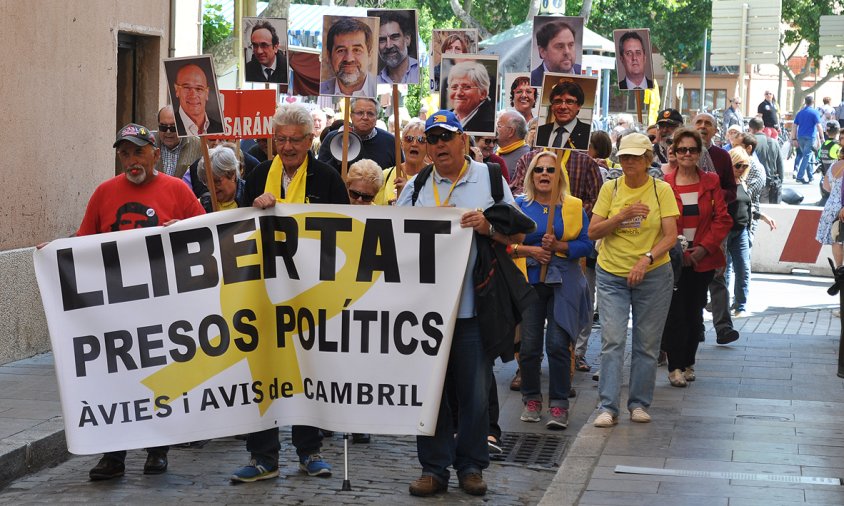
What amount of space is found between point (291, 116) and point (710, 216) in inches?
151

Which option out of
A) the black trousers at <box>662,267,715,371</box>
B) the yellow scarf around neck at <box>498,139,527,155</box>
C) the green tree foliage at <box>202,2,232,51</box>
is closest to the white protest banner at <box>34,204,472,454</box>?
the black trousers at <box>662,267,715,371</box>

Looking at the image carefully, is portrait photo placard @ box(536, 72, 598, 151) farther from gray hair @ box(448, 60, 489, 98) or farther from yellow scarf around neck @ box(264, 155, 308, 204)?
yellow scarf around neck @ box(264, 155, 308, 204)

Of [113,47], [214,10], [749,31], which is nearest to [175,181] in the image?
[113,47]

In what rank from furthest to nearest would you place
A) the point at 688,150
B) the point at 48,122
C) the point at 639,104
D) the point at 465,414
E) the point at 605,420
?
the point at 639,104
the point at 48,122
the point at 688,150
the point at 605,420
the point at 465,414

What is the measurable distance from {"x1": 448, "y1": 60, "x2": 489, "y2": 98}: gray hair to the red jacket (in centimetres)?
158

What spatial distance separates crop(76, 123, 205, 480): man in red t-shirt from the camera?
24.6ft

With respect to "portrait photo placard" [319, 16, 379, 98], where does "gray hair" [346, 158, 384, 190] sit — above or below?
below

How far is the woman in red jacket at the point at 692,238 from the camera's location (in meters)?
9.81

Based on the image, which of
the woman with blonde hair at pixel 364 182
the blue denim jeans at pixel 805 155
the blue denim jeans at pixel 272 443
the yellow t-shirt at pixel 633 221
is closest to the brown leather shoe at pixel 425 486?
the blue denim jeans at pixel 272 443

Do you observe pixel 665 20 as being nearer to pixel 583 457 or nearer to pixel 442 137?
pixel 583 457

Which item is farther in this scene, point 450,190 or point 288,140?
point 288,140

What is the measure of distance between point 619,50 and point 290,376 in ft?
21.7

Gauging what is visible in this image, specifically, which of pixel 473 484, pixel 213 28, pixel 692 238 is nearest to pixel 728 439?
pixel 473 484

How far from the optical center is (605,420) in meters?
8.55
